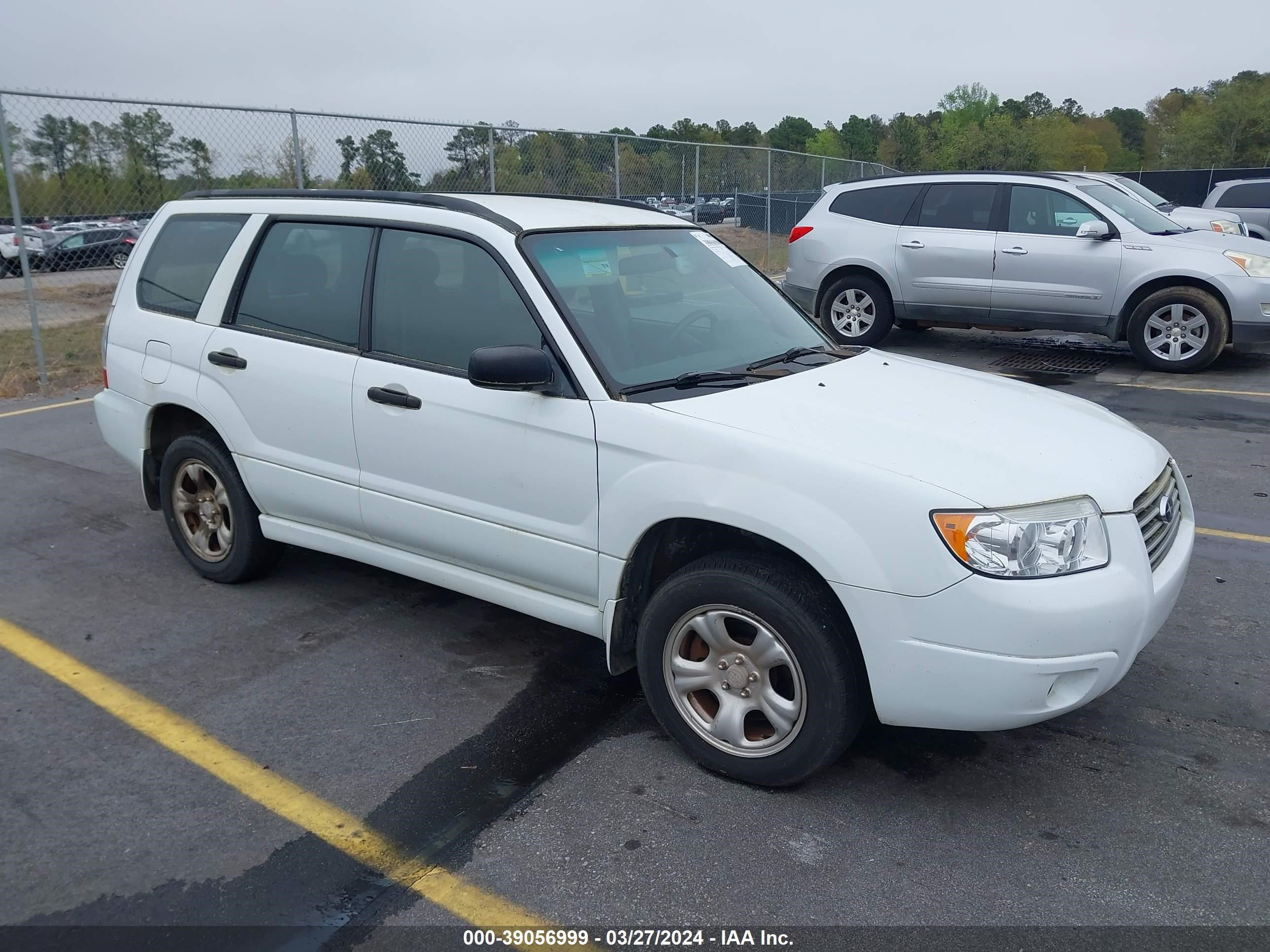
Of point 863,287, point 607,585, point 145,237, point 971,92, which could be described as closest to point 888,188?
point 863,287

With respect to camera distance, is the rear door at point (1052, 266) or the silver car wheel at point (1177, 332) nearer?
the silver car wheel at point (1177, 332)

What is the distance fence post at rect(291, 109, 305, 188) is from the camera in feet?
33.1

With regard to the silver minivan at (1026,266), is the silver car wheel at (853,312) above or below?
below

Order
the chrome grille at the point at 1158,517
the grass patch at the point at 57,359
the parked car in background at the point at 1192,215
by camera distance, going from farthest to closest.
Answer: the parked car in background at the point at 1192,215 → the grass patch at the point at 57,359 → the chrome grille at the point at 1158,517

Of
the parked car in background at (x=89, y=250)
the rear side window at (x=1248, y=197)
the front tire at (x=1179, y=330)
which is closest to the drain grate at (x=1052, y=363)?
the front tire at (x=1179, y=330)

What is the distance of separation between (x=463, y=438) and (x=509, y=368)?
46 centimetres

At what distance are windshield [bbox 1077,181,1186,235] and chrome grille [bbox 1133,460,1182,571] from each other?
747 centimetres

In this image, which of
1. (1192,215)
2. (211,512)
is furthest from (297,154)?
(1192,215)

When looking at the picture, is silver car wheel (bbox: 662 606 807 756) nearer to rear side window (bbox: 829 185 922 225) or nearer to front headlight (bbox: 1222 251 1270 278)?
front headlight (bbox: 1222 251 1270 278)

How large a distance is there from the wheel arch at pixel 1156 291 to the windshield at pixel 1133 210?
512mm

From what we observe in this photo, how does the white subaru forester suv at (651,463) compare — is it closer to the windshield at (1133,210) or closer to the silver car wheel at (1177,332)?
the silver car wheel at (1177,332)

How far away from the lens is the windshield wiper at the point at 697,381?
11.4ft

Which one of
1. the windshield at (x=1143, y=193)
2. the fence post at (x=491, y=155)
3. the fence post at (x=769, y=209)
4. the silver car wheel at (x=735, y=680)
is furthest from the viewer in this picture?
the fence post at (x=769, y=209)

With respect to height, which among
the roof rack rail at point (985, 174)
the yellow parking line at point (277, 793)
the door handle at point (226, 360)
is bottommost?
the yellow parking line at point (277, 793)
